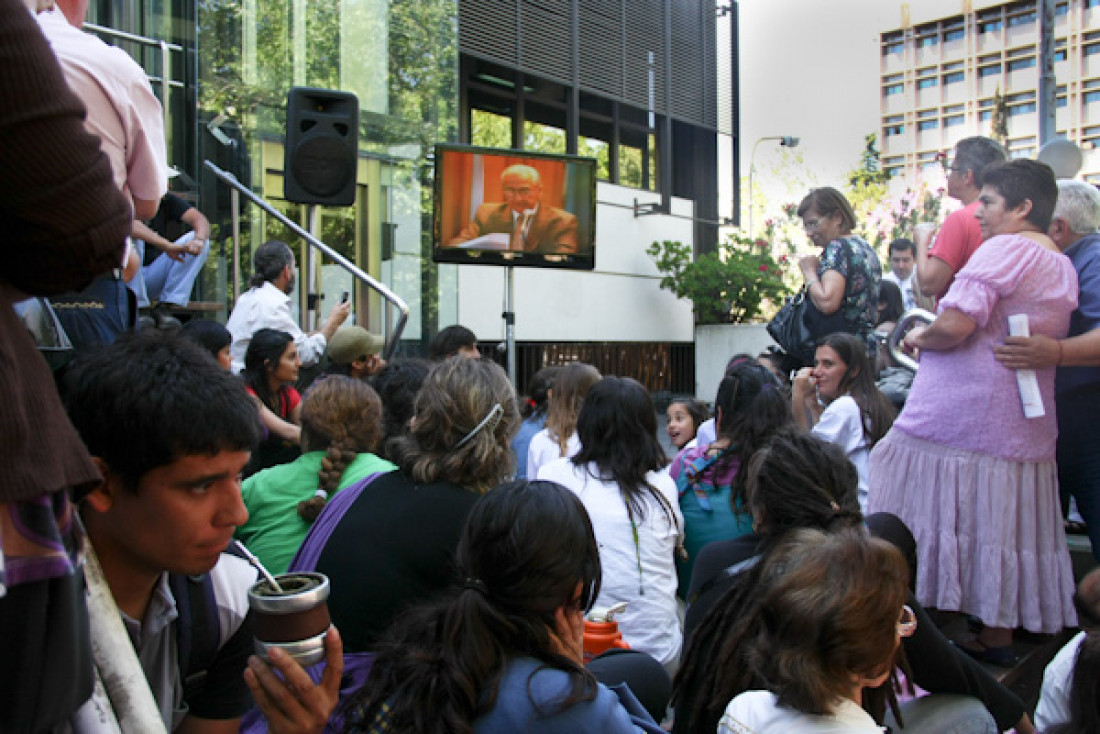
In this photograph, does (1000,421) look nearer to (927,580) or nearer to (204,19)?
(927,580)

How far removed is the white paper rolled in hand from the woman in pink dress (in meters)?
0.04

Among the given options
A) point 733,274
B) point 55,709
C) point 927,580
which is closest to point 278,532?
point 55,709

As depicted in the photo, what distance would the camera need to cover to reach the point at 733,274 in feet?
50.4

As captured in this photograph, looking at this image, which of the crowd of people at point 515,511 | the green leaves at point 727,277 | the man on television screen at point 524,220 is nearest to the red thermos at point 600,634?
the crowd of people at point 515,511

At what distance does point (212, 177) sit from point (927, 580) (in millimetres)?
7244

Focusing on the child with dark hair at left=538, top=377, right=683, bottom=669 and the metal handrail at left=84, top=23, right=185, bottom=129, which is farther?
the metal handrail at left=84, top=23, right=185, bottom=129

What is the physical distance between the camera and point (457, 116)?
11516 mm

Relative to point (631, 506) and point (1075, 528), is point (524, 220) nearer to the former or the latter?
point (1075, 528)

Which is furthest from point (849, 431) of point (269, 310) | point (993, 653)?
point (269, 310)

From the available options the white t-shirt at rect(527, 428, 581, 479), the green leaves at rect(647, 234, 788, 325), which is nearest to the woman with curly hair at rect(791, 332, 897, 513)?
the white t-shirt at rect(527, 428, 581, 479)

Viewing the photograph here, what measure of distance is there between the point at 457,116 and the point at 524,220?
6.73 feet

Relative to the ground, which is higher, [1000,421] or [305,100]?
[305,100]

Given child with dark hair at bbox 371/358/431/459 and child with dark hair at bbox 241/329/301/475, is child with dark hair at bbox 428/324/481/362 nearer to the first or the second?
child with dark hair at bbox 241/329/301/475

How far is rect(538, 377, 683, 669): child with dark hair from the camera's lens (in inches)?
126
